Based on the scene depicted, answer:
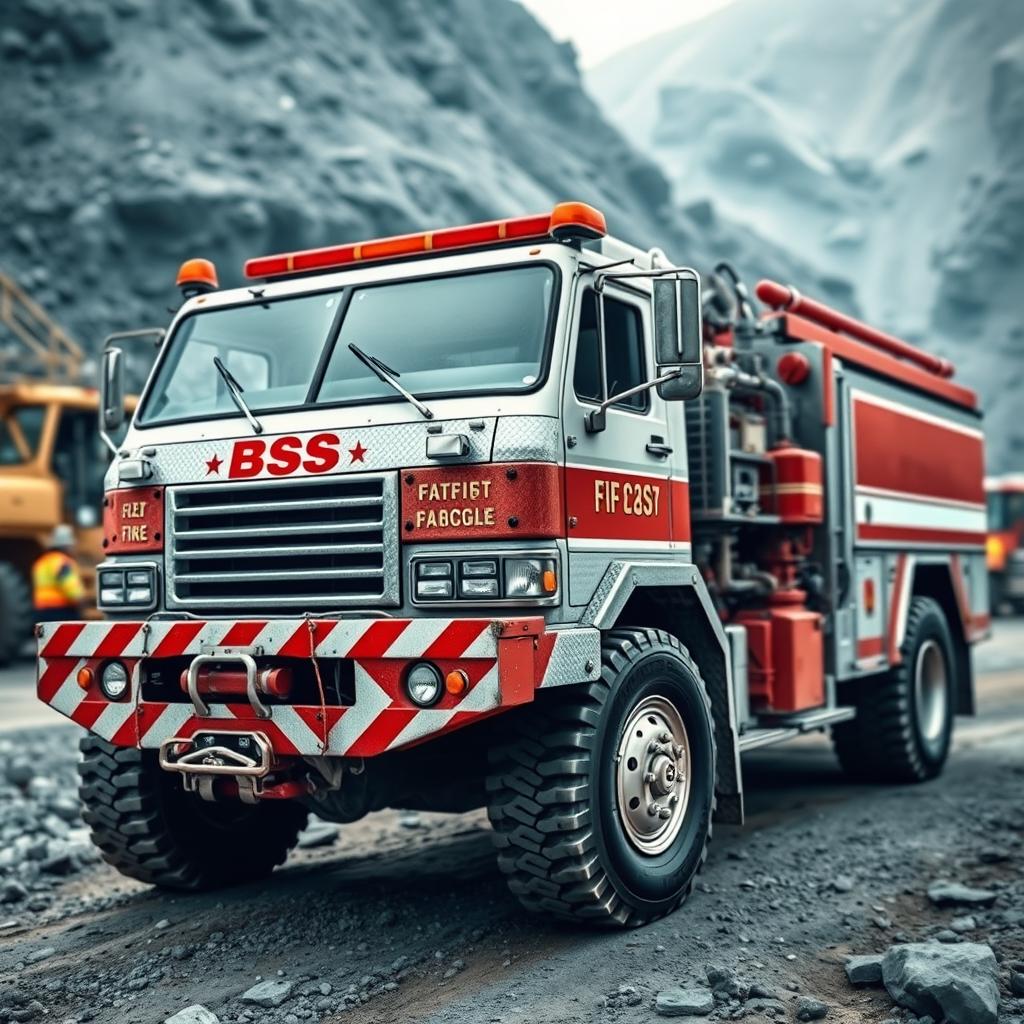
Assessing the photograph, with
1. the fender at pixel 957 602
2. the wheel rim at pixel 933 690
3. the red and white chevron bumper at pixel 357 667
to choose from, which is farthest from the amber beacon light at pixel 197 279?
the wheel rim at pixel 933 690

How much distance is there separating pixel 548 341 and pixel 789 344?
2934 millimetres

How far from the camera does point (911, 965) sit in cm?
486

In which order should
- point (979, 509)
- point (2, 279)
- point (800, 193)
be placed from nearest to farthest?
1. point (979, 509)
2. point (2, 279)
3. point (800, 193)

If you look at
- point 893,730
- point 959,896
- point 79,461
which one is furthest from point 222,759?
point 79,461

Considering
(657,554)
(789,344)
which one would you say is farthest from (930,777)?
(657,554)

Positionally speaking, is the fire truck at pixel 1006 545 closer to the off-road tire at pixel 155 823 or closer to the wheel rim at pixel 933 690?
the wheel rim at pixel 933 690

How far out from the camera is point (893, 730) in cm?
883

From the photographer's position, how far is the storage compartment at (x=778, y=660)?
24.4ft

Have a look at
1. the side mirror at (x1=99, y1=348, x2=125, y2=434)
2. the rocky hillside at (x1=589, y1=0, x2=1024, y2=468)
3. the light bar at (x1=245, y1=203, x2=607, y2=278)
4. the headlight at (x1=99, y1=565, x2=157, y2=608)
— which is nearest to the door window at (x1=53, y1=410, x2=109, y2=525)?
the side mirror at (x1=99, y1=348, x2=125, y2=434)

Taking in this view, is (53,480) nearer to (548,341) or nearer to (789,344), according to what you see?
(789,344)

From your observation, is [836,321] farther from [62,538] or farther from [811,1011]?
[62,538]

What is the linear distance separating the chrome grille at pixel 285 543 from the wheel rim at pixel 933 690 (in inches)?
203

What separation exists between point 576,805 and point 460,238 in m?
2.48

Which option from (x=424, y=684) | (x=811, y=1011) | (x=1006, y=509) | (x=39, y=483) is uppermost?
(x=1006, y=509)
